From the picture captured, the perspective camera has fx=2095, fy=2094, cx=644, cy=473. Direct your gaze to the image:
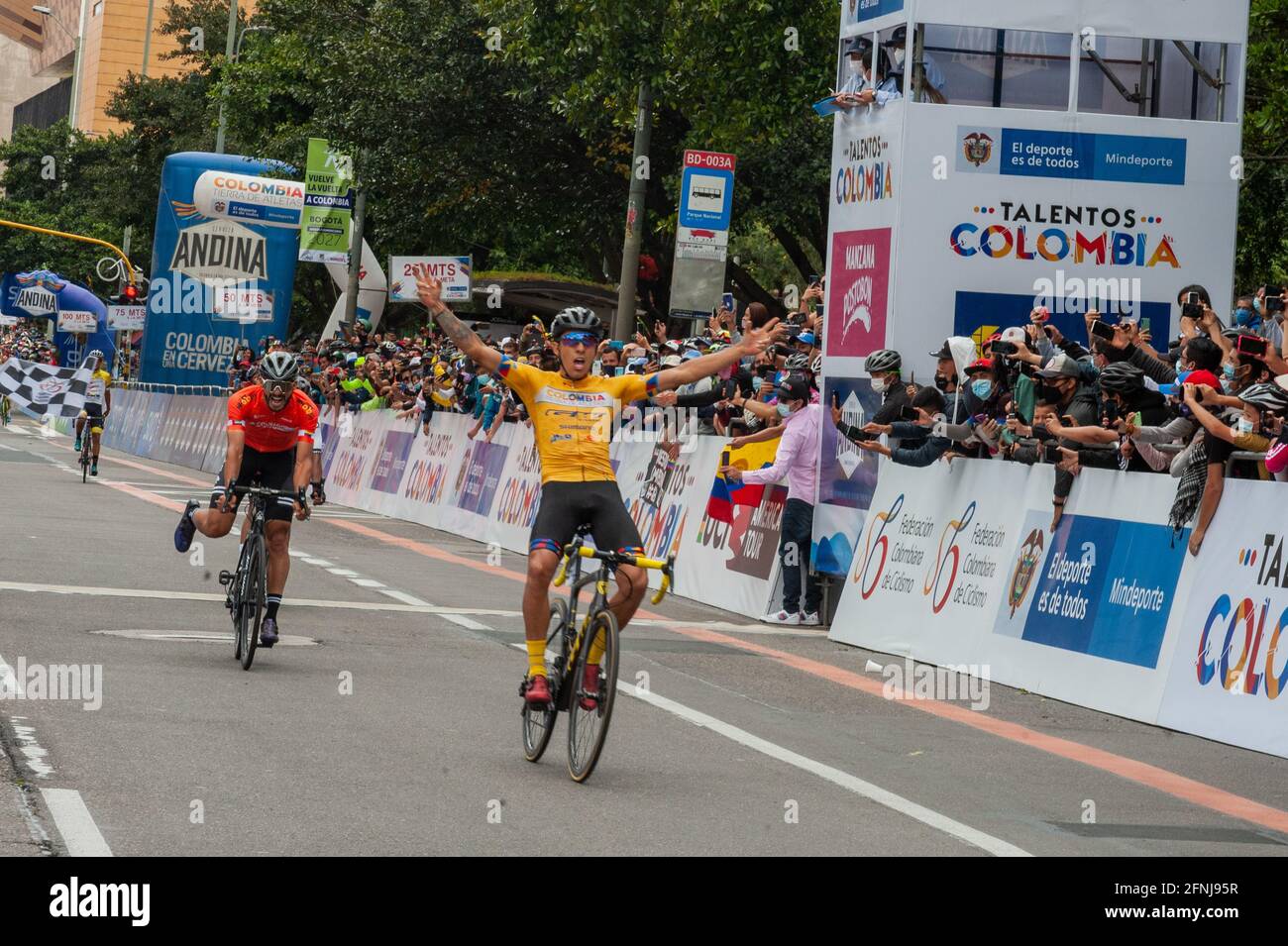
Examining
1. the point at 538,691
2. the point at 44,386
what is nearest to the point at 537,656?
the point at 538,691

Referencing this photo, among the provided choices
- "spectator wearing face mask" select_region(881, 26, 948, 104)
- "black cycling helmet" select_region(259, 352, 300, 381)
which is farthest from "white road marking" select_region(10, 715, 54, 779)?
"spectator wearing face mask" select_region(881, 26, 948, 104)

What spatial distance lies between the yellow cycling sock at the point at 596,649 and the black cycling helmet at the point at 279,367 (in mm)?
4550

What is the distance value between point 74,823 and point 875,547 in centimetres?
1030

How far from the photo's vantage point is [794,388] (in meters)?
18.3

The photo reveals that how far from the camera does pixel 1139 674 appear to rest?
12.9 m

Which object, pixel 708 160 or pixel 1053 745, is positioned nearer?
pixel 1053 745

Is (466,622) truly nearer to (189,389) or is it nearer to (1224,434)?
(1224,434)

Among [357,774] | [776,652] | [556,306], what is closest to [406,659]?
[776,652]

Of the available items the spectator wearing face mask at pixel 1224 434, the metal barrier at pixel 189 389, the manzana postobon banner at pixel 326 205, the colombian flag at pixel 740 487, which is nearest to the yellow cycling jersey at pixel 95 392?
the manzana postobon banner at pixel 326 205

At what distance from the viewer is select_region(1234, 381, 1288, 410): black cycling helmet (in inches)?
460

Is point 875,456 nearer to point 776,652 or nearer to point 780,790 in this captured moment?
point 776,652

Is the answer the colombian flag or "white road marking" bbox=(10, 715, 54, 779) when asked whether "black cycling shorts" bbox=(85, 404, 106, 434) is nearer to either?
the colombian flag

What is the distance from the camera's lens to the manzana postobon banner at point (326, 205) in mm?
43812

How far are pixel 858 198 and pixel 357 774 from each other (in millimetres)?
10837
